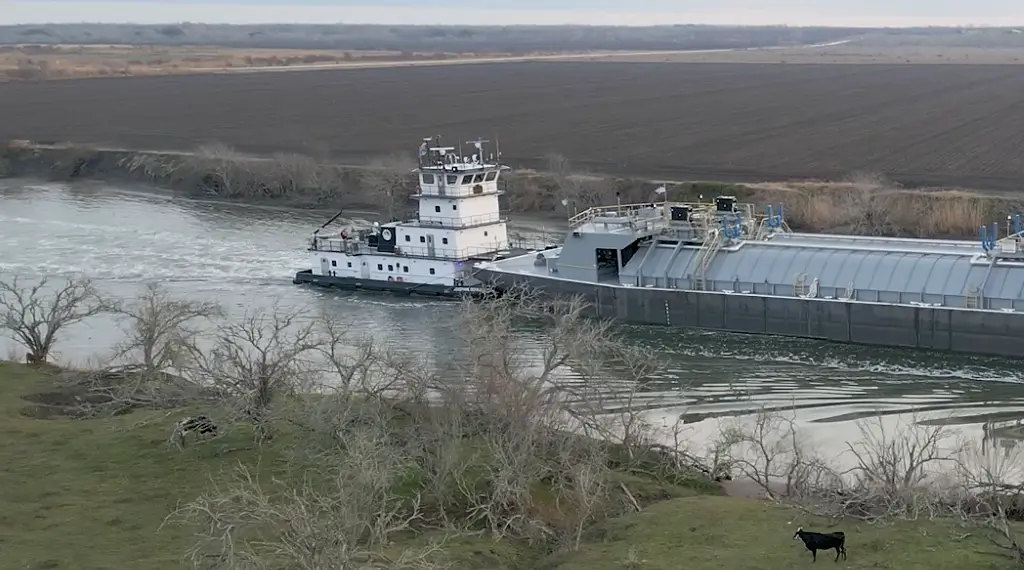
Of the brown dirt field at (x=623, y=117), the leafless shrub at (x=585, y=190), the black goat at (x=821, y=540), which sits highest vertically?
the brown dirt field at (x=623, y=117)

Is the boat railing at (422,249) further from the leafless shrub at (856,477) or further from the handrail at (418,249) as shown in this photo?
the leafless shrub at (856,477)

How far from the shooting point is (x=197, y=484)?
84.6ft

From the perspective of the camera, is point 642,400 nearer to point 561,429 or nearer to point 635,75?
point 561,429

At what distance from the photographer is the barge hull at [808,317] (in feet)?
129

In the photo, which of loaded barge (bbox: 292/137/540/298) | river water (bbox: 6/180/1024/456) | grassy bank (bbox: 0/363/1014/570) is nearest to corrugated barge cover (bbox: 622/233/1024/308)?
river water (bbox: 6/180/1024/456)

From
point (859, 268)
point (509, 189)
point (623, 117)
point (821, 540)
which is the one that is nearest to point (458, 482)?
point (821, 540)

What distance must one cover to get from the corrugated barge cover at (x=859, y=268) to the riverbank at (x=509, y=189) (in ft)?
43.3

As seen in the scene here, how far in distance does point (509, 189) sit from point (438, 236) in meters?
23.1

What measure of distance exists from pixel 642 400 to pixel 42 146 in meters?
79.9

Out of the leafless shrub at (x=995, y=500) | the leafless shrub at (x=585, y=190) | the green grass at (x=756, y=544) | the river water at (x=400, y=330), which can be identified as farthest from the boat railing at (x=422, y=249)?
the green grass at (x=756, y=544)

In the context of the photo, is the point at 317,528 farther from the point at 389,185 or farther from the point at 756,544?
the point at 389,185

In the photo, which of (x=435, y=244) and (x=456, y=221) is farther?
(x=435, y=244)

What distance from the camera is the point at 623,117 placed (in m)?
111

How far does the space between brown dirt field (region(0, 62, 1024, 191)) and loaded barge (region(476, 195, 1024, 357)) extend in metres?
24.8
